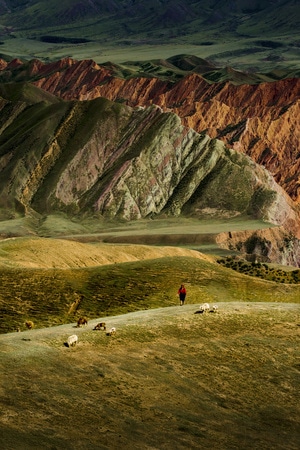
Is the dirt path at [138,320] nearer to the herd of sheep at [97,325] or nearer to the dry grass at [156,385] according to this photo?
the dry grass at [156,385]

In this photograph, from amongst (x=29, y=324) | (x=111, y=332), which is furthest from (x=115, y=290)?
(x=111, y=332)

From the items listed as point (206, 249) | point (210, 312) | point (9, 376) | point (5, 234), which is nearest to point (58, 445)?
point (9, 376)

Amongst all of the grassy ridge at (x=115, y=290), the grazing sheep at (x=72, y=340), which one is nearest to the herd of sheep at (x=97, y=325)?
the grazing sheep at (x=72, y=340)

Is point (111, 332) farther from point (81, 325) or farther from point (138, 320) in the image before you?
point (138, 320)

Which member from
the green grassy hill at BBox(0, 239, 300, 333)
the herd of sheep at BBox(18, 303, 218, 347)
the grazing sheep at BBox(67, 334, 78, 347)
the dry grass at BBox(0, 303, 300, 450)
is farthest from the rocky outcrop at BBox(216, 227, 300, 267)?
the grazing sheep at BBox(67, 334, 78, 347)

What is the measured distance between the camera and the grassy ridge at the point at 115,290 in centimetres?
6954

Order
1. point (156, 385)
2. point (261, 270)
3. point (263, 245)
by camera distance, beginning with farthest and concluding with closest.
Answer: point (263, 245)
point (261, 270)
point (156, 385)

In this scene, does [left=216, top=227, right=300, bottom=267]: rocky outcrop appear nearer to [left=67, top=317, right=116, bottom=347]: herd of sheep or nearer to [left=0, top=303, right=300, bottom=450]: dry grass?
[left=67, top=317, right=116, bottom=347]: herd of sheep

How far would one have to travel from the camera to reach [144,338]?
5147cm

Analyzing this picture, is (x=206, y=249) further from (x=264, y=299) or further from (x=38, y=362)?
(x=38, y=362)

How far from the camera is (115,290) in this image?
251 ft

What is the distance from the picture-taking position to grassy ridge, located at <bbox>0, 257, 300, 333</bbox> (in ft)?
228

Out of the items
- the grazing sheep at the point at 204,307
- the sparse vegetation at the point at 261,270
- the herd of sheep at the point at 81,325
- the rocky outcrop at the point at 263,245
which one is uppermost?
the herd of sheep at the point at 81,325

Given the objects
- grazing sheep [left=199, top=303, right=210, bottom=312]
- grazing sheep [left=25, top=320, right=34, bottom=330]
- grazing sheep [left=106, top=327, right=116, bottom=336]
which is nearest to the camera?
grazing sheep [left=106, top=327, right=116, bottom=336]
